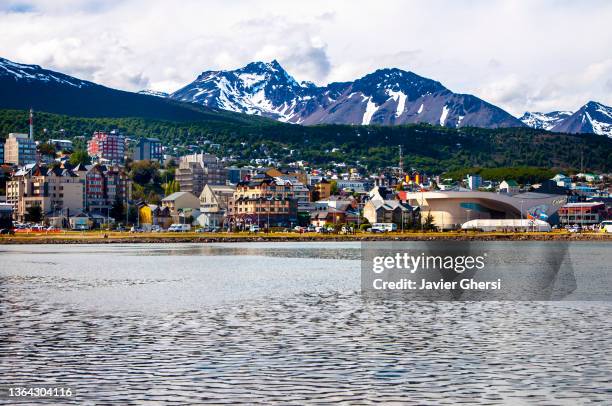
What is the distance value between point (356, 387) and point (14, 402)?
683cm

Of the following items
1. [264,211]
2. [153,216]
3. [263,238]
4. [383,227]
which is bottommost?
[263,238]

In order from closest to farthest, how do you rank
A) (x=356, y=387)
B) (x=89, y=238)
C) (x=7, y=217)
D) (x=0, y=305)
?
(x=356, y=387), (x=0, y=305), (x=89, y=238), (x=7, y=217)

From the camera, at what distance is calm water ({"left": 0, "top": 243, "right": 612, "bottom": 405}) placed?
17.9 metres

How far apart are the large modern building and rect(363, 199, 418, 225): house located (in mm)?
10034

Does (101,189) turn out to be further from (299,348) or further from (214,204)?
(299,348)

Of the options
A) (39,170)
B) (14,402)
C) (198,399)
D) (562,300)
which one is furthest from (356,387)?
(39,170)

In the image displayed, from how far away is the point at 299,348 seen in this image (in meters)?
23.1

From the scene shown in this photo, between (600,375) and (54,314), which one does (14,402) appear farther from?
(54,314)

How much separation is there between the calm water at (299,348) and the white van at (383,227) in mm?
107017

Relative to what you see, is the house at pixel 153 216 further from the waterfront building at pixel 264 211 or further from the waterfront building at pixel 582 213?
the waterfront building at pixel 582 213

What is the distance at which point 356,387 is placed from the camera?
18156mm

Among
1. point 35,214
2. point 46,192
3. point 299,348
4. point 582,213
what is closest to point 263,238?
point 35,214

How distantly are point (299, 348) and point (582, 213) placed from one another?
169211 mm

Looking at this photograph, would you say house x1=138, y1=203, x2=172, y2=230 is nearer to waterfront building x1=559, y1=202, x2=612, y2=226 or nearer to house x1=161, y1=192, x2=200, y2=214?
house x1=161, y1=192, x2=200, y2=214
